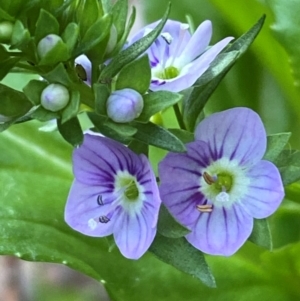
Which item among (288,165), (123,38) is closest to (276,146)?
(288,165)

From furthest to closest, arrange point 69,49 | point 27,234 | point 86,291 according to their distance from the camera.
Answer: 1. point 86,291
2. point 27,234
3. point 69,49

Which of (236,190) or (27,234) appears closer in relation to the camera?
(236,190)

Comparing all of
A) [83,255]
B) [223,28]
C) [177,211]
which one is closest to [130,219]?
[177,211]

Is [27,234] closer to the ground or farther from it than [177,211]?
closer to the ground

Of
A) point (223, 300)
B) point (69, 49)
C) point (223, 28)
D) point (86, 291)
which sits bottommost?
point (86, 291)

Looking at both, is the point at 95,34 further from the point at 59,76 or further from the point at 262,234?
the point at 262,234

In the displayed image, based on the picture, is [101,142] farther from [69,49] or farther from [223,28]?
[223,28]

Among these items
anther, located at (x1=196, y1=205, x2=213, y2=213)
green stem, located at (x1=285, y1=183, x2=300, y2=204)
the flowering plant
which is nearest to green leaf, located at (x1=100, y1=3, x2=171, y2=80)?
the flowering plant
